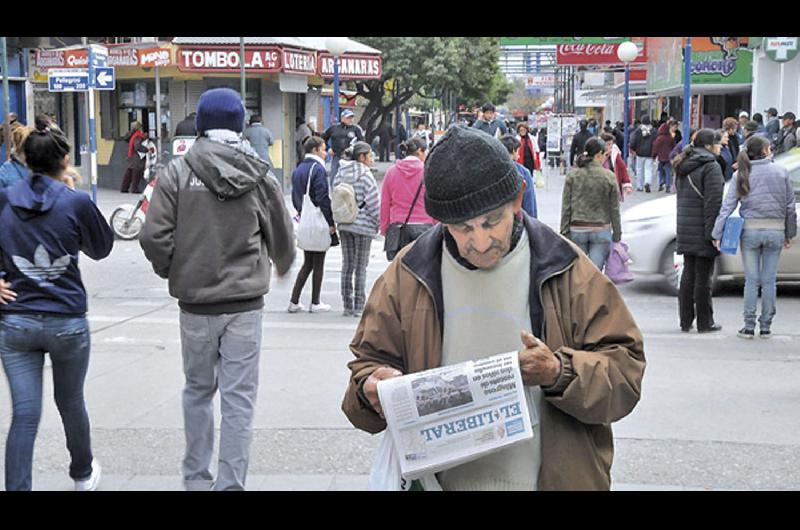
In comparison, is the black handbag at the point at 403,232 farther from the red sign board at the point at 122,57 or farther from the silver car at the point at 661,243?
the red sign board at the point at 122,57

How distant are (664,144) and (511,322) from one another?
78.3ft

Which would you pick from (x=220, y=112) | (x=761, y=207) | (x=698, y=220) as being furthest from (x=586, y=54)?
(x=220, y=112)

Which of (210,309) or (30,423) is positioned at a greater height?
(210,309)

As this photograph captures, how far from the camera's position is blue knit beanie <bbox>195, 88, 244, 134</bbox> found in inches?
211

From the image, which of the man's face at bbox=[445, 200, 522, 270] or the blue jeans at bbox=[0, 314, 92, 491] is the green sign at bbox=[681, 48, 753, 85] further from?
the man's face at bbox=[445, 200, 522, 270]

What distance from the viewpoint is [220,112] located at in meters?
5.36

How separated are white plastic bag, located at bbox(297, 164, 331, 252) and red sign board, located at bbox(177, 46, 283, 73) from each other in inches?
624

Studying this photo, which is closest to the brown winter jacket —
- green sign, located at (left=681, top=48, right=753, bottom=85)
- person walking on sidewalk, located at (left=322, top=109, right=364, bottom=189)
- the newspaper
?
the newspaper

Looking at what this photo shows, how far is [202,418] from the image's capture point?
545cm

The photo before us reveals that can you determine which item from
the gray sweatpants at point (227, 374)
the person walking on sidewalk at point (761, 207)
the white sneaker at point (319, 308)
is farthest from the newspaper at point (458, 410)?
the white sneaker at point (319, 308)
